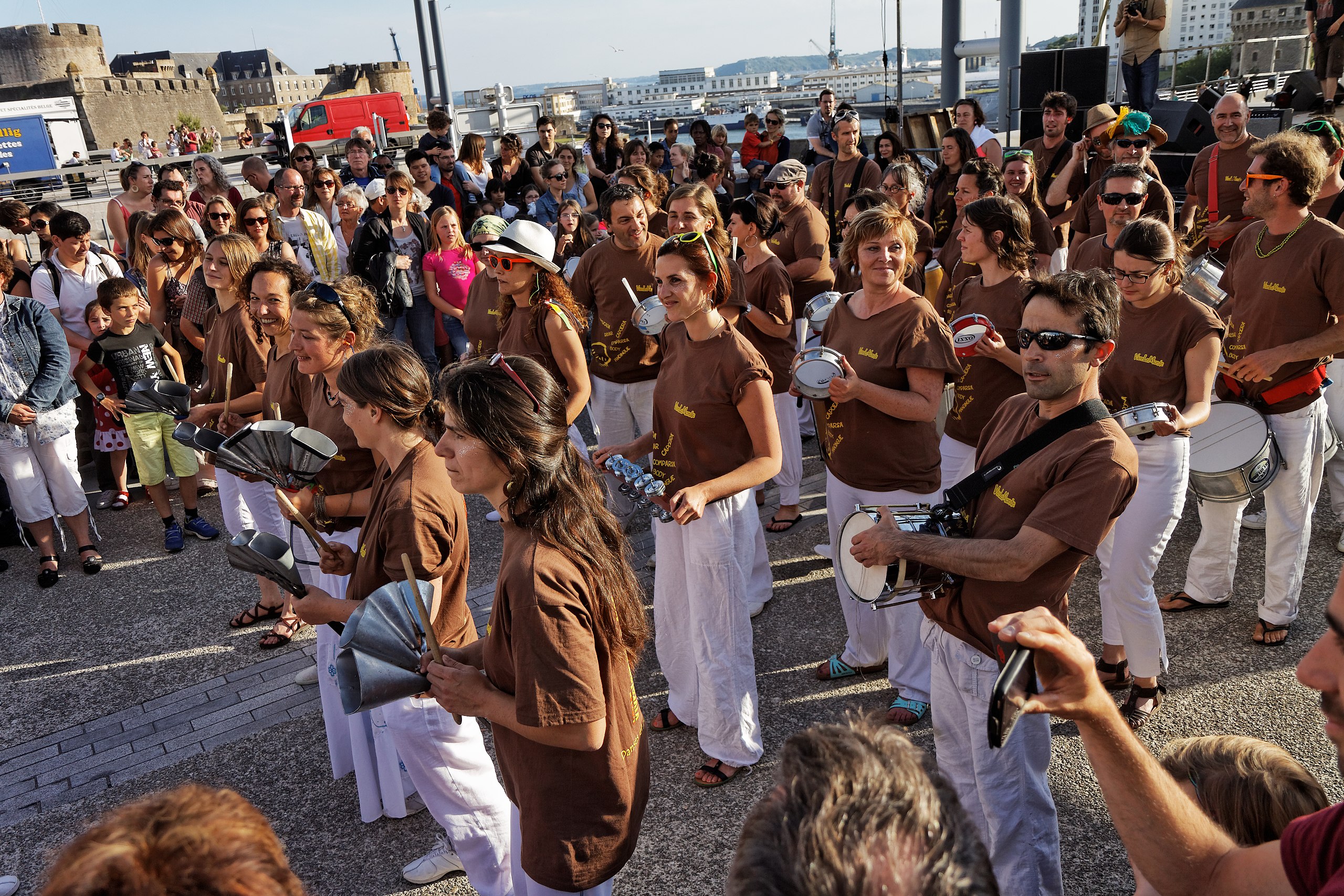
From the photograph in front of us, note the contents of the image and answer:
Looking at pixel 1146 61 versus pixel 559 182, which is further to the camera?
pixel 1146 61

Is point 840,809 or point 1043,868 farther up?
point 840,809

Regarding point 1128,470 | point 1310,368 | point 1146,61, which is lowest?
point 1310,368

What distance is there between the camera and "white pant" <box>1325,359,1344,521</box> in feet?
17.8

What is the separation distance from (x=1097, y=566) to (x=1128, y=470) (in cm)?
305

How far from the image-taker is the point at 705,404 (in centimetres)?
374

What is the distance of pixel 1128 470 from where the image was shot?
8.70ft

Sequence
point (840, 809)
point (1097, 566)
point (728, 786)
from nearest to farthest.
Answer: point (840, 809) < point (728, 786) < point (1097, 566)

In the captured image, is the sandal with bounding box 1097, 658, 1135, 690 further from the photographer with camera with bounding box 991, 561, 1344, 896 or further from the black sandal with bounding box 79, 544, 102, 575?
the black sandal with bounding box 79, 544, 102, 575

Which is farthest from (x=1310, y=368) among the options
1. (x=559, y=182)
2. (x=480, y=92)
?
(x=480, y=92)

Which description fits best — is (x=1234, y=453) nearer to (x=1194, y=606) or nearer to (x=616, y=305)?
(x=1194, y=606)

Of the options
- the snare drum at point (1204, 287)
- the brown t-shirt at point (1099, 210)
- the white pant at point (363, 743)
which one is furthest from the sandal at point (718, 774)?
the brown t-shirt at point (1099, 210)

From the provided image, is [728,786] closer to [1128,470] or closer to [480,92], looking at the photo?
[1128,470]

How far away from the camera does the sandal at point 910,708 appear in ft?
13.4

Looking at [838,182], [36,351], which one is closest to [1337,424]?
[838,182]
